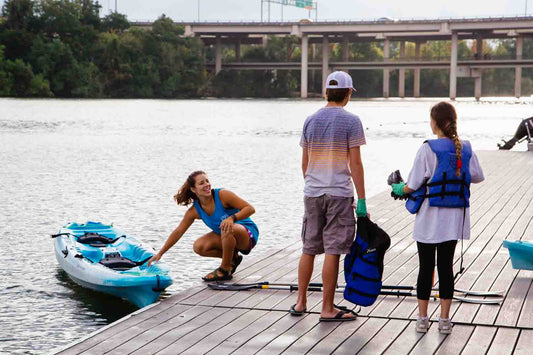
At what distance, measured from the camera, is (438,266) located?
18.0 ft

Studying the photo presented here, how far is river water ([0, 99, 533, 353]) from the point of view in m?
8.33

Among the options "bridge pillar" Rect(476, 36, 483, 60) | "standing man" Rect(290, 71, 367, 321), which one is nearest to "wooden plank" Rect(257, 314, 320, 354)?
"standing man" Rect(290, 71, 367, 321)

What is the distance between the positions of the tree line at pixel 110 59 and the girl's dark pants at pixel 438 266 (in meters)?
85.9

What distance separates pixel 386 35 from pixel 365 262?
106 metres

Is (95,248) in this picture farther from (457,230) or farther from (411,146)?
(411,146)

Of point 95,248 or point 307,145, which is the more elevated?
point 307,145

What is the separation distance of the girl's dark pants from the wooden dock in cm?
28

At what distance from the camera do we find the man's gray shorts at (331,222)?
5.53 m

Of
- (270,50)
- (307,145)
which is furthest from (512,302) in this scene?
(270,50)

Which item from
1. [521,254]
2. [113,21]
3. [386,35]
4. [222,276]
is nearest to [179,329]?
[222,276]

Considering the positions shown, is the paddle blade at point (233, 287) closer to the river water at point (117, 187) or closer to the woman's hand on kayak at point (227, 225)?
the woman's hand on kayak at point (227, 225)

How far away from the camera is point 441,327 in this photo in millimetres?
5480

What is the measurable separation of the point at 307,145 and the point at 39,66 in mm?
→ 90022

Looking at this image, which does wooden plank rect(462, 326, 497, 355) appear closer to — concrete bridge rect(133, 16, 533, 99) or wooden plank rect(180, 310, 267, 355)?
wooden plank rect(180, 310, 267, 355)
